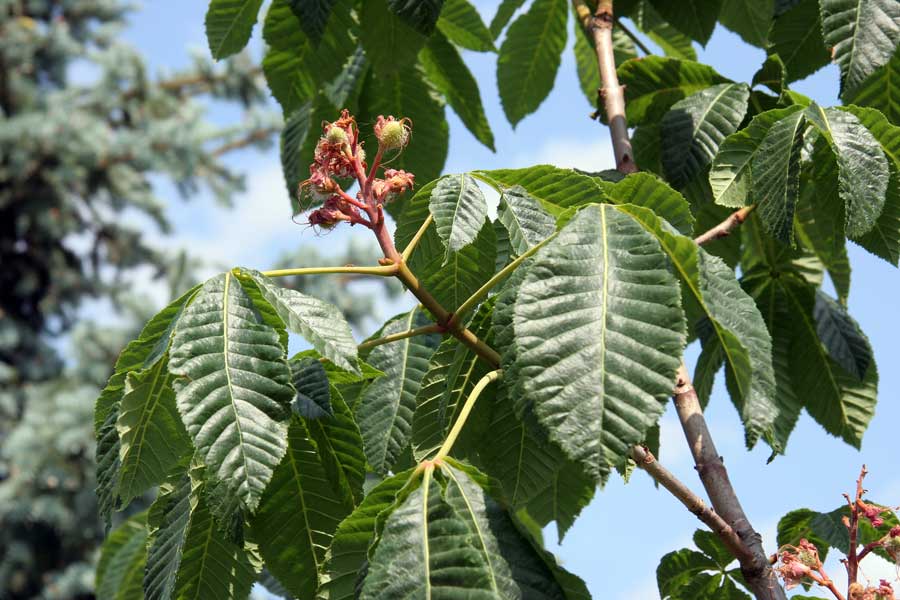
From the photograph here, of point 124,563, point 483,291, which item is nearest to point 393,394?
point 483,291

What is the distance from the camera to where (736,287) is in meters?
0.89

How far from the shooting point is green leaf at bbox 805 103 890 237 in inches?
46.1

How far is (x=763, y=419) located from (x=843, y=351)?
863mm

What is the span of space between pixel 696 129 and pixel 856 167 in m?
0.35

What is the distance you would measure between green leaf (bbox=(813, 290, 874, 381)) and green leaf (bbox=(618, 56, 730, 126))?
0.42 m

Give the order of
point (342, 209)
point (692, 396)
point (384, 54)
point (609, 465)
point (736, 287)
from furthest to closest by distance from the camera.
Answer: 1. point (384, 54)
2. point (692, 396)
3. point (342, 209)
4. point (736, 287)
5. point (609, 465)

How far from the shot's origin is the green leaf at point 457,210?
3.36 ft

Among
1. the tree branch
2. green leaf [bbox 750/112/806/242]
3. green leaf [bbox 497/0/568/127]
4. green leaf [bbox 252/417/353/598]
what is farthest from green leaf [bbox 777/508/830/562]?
green leaf [bbox 497/0/568/127]

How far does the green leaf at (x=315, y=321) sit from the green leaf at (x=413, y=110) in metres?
0.78

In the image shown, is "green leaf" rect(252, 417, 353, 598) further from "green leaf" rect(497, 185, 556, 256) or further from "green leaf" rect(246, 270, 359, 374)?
"green leaf" rect(497, 185, 556, 256)

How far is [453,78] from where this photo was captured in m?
1.85

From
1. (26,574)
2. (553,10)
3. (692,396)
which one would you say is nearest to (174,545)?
(692,396)

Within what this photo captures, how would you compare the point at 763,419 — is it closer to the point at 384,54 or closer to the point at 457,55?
the point at 384,54

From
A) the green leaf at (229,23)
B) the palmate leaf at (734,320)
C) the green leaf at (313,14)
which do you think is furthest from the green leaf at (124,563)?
the palmate leaf at (734,320)
